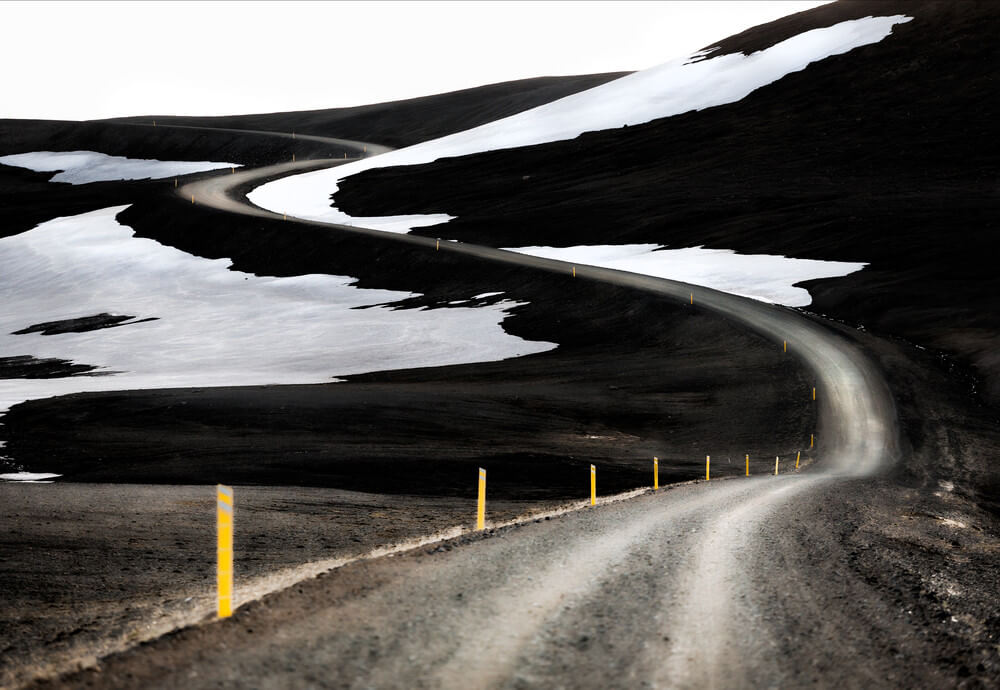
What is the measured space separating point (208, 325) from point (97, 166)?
348ft

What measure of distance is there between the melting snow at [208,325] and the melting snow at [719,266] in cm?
1306

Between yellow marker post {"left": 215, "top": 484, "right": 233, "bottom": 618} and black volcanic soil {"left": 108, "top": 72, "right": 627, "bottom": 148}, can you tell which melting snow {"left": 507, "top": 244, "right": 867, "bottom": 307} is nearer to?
yellow marker post {"left": 215, "top": 484, "right": 233, "bottom": 618}

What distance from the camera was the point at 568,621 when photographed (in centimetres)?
1002

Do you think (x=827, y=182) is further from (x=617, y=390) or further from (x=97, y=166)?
(x=97, y=166)

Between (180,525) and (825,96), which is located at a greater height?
(825,96)

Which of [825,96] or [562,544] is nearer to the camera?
[562,544]

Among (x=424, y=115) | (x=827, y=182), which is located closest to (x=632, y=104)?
(x=827, y=182)

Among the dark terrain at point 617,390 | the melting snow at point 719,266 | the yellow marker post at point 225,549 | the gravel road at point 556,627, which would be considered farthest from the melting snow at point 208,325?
the yellow marker post at point 225,549

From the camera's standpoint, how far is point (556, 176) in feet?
326

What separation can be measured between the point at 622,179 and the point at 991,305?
49337 mm

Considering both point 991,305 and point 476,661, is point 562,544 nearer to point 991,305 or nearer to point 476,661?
point 476,661

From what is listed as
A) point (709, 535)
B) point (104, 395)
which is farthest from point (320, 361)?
point (709, 535)

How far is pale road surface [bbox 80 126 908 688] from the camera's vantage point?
330 inches

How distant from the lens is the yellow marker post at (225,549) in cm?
933
